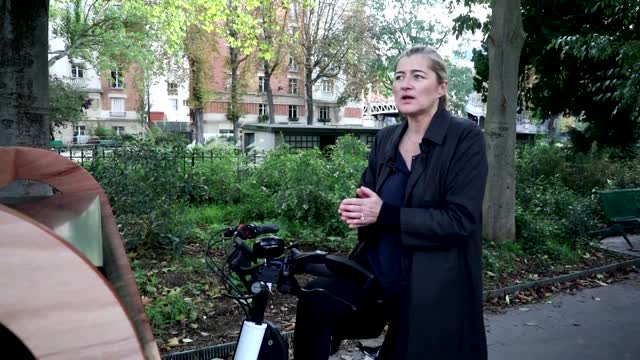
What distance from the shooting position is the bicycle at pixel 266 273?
221 centimetres

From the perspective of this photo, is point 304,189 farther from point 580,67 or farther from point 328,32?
point 328,32

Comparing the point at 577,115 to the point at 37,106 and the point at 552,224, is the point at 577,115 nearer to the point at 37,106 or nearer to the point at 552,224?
the point at 552,224

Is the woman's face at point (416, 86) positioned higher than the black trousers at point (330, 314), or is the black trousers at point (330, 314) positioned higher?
the woman's face at point (416, 86)

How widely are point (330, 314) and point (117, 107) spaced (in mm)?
65264

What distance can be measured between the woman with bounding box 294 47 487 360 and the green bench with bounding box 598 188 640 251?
799 cm

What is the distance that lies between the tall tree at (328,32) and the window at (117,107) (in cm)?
3102

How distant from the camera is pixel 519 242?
25.9 ft

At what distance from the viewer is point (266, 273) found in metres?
2.24

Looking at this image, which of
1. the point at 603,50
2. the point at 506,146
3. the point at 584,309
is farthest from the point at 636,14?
the point at 584,309

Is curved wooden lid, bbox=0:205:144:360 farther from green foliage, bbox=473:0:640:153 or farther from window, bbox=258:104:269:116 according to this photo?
window, bbox=258:104:269:116

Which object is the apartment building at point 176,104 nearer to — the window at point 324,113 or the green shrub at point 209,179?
the window at point 324,113

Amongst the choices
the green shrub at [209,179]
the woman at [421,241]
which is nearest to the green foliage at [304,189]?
the green shrub at [209,179]

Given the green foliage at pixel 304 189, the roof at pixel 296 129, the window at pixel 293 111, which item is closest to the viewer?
the green foliage at pixel 304 189

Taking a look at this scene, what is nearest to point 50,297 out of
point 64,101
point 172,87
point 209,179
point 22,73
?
point 22,73
